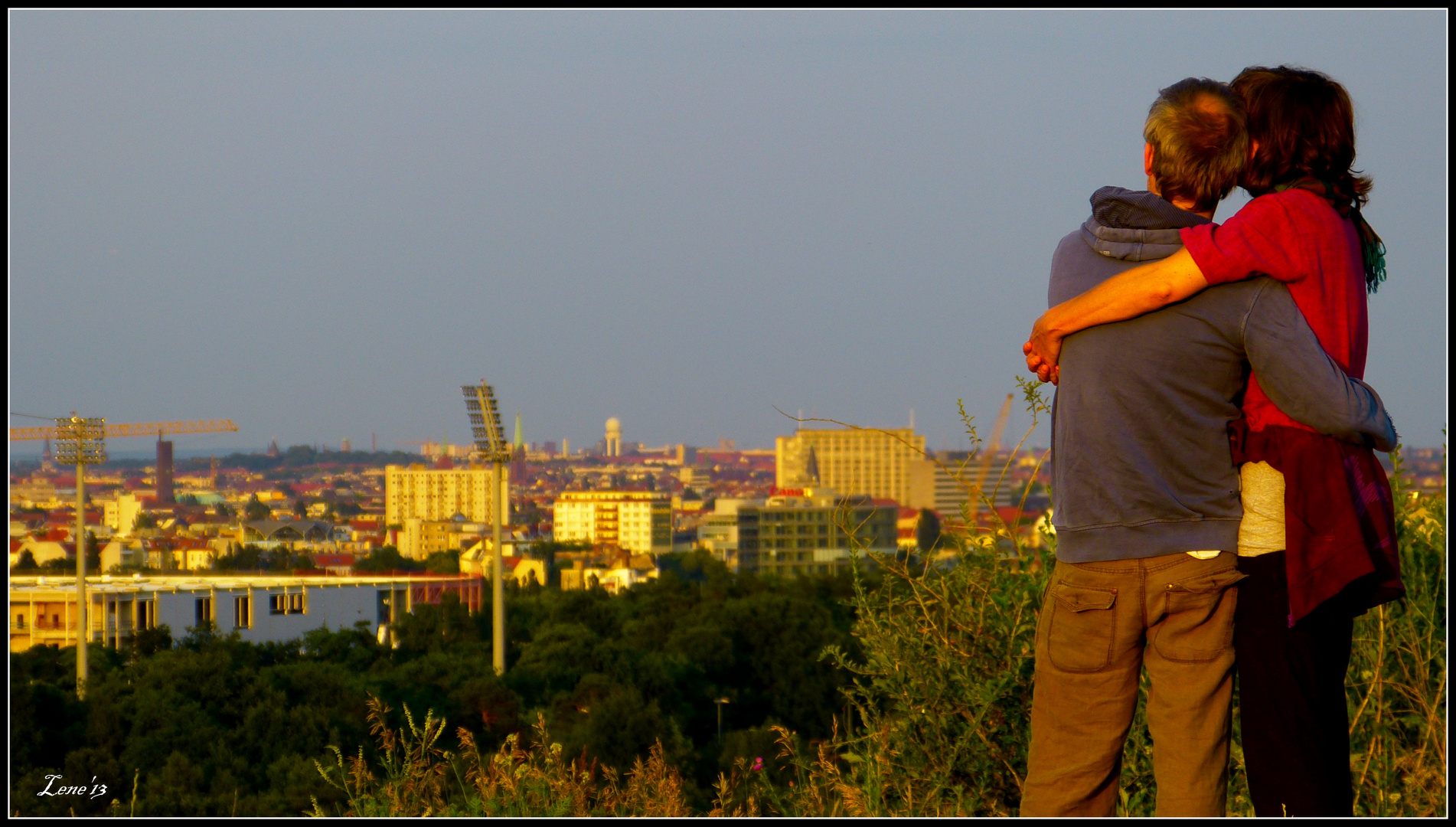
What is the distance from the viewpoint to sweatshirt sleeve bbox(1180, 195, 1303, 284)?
156 centimetres

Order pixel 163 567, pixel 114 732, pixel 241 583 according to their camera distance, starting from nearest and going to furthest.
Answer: pixel 114 732, pixel 241 583, pixel 163 567

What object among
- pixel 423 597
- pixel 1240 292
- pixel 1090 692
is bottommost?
pixel 423 597

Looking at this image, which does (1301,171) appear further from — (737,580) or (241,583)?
(241,583)

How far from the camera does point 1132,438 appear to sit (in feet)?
5.26

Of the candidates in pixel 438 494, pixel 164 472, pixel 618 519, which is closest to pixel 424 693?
pixel 164 472

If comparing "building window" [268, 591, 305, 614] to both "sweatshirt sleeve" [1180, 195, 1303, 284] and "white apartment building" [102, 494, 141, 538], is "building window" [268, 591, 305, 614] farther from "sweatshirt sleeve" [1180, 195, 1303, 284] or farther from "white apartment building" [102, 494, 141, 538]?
"sweatshirt sleeve" [1180, 195, 1303, 284]

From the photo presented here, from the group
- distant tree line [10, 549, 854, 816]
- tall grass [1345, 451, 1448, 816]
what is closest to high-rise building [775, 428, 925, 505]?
distant tree line [10, 549, 854, 816]

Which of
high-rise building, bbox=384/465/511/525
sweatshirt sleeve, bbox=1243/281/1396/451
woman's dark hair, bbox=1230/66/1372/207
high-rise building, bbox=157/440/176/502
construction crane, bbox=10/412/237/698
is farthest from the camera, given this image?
high-rise building, bbox=384/465/511/525

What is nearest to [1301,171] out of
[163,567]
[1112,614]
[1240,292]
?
[1240,292]

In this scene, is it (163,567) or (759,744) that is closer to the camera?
(759,744)

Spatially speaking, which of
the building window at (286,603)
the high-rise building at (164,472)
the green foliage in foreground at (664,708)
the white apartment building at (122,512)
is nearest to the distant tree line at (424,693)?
the green foliage in foreground at (664,708)

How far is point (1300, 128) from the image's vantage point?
1.65 m

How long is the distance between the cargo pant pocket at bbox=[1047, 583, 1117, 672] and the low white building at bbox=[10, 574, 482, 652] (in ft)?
94.7

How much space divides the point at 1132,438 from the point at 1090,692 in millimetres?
346
